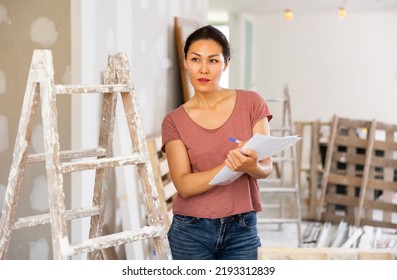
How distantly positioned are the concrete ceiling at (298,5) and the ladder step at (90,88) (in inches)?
265

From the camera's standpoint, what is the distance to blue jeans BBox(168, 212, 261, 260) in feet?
6.01

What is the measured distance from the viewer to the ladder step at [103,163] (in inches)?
70.1

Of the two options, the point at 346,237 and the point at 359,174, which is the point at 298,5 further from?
the point at 346,237

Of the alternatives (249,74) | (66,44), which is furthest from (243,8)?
(66,44)

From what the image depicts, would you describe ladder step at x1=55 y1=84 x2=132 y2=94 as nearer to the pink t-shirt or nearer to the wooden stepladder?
the wooden stepladder

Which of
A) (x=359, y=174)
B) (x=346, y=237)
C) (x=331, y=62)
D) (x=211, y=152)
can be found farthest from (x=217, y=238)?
(x=331, y=62)

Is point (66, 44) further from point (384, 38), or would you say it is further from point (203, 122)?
point (384, 38)

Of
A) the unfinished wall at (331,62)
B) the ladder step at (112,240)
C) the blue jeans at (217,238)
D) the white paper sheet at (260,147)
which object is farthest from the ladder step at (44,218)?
the unfinished wall at (331,62)

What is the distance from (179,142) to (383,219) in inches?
158

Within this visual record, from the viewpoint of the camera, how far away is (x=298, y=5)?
29.3 feet

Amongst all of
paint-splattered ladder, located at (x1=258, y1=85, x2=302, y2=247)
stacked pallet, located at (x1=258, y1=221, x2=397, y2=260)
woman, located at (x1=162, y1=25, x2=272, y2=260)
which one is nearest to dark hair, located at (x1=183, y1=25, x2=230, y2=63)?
woman, located at (x1=162, y1=25, x2=272, y2=260)

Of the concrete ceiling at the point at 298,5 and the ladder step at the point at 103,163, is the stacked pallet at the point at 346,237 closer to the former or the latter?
the ladder step at the point at 103,163

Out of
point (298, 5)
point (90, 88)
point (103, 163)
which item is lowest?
point (103, 163)

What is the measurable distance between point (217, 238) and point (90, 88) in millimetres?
597
